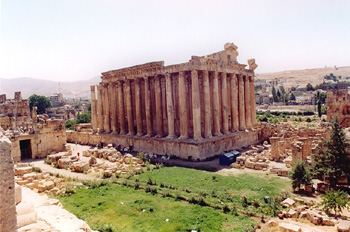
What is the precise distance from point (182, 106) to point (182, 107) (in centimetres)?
10

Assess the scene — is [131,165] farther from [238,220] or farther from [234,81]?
[234,81]

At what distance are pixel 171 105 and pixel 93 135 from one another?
1522 centimetres

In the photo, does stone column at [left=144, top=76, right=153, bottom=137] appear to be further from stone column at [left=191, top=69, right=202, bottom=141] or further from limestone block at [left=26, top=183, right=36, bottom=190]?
limestone block at [left=26, top=183, right=36, bottom=190]

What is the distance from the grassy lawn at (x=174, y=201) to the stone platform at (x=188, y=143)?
4540mm

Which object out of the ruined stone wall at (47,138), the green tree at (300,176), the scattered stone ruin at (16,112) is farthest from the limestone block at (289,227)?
the scattered stone ruin at (16,112)

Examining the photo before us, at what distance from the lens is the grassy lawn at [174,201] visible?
11.5 m

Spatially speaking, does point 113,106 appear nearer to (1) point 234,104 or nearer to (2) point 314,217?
(1) point 234,104

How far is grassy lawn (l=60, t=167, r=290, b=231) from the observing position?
454 inches

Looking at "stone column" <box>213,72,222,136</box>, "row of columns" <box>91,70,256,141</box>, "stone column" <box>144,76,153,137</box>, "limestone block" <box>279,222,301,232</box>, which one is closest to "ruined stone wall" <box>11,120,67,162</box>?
"row of columns" <box>91,70,256,141</box>

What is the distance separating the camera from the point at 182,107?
26.0m

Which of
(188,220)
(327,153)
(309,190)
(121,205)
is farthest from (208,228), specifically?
(327,153)

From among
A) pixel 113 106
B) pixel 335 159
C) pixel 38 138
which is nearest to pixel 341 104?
pixel 335 159

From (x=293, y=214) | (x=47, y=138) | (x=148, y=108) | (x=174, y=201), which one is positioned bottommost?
(x=174, y=201)

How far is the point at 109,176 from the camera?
788 inches
